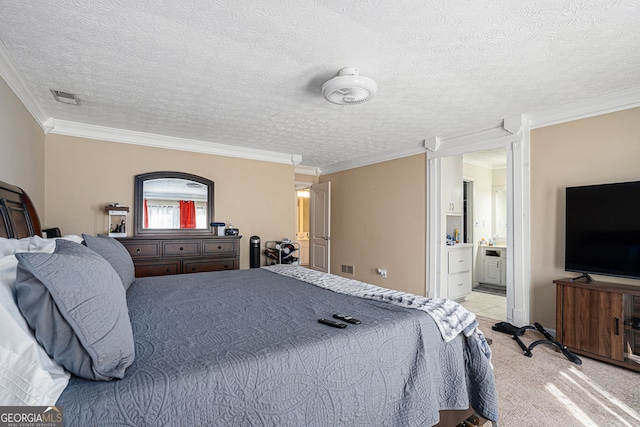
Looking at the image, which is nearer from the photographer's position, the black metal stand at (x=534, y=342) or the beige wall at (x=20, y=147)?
the beige wall at (x=20, y=147)

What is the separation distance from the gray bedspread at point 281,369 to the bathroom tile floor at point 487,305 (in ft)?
9.87

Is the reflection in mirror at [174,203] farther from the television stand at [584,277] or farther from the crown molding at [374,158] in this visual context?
the television stand at [584,277]

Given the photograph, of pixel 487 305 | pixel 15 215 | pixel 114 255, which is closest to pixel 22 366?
pixel 114 255

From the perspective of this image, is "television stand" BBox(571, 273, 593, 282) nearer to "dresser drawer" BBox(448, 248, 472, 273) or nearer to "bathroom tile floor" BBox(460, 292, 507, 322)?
"bathroom tile floor" BBox(460, 292, 507, 322)

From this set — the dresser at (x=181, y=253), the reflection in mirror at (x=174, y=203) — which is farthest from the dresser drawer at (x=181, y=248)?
the reflection in mirror at (x=174, y=203)

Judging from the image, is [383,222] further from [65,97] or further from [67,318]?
[67,318]

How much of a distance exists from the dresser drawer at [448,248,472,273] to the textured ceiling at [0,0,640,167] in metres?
2.10

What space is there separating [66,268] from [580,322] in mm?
3740

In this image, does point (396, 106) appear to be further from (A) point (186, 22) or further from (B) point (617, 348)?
(B) point (617, 348)

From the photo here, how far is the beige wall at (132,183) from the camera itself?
381cm

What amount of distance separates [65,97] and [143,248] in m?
1.82

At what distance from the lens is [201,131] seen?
4.12 metres

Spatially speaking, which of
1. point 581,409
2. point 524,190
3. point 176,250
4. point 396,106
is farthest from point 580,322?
point 176,250

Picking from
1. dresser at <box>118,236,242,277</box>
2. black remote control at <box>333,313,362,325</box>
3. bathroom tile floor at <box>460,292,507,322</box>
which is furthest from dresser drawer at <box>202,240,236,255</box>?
bathroom tile floor at <box>460,292,507,322</box>
